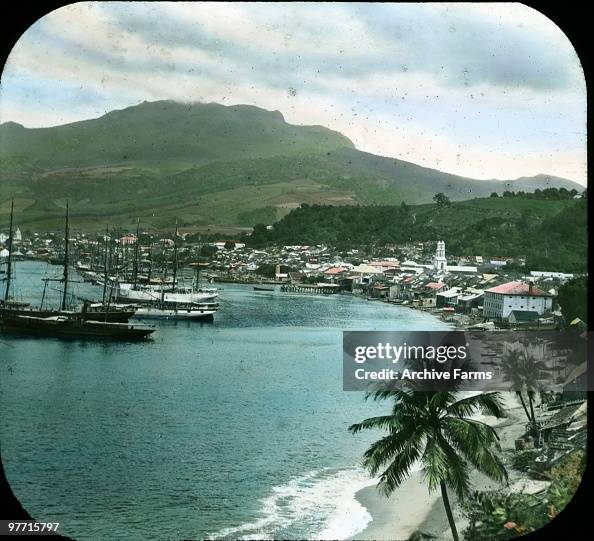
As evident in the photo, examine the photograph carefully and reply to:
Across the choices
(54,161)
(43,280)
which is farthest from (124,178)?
(43,280)

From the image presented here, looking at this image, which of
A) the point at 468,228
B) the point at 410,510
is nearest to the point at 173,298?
the point at 468,228

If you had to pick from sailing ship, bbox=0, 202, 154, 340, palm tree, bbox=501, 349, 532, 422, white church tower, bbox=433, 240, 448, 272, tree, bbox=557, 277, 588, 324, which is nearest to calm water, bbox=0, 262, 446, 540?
sailing ship, bbox=0, 202, 154, 340

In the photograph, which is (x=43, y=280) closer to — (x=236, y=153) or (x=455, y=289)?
(x=236, y=153)

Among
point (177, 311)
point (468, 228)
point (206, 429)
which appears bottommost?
point (206, 429)

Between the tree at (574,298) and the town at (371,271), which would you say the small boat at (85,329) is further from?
the tree at (574,298)

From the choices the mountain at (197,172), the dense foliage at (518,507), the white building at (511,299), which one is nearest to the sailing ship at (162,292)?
the mountain at (197,172)

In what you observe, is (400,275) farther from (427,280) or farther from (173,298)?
(173,298)
